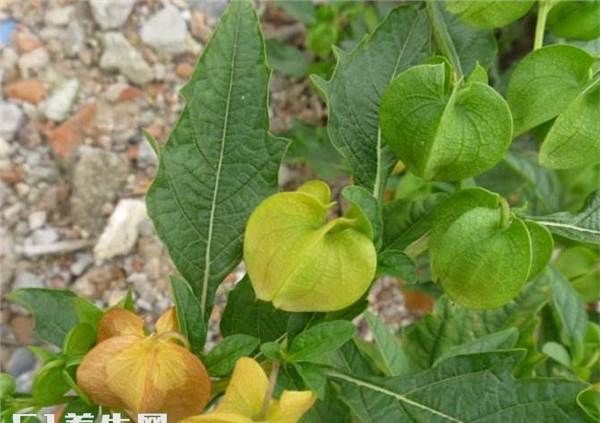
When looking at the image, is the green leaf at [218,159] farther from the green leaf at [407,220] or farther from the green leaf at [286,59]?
the green leaf at [286,59]

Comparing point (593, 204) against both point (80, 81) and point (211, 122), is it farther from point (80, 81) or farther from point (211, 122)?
point (80, 81)

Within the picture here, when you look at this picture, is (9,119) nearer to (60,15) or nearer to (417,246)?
(60,15)

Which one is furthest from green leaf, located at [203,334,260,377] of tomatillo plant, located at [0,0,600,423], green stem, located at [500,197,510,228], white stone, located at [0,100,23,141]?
white stone, located at [0,100,23,141]

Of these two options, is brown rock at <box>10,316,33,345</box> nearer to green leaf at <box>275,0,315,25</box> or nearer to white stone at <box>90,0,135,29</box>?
white stone at <box>90,0,135,29</box>

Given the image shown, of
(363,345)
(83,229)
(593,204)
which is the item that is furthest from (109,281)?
(593,204)

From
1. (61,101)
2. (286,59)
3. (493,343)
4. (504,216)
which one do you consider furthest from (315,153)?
(504,216)

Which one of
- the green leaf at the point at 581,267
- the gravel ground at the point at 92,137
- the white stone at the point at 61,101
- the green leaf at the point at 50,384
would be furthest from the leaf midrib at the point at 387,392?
the white stone at the point at 61,101
